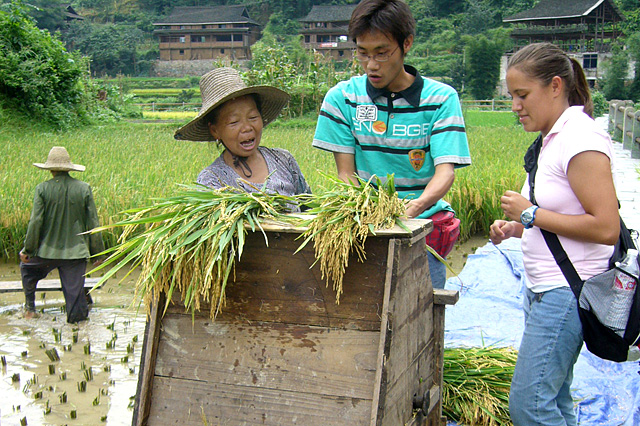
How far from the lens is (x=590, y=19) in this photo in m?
43.6

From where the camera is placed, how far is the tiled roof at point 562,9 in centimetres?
4228

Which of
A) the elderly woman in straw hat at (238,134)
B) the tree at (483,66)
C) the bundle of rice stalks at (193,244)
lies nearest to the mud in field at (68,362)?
the elderly woman in straw hat at (238,134)

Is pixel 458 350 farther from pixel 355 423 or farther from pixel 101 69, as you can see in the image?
pixel 101 69

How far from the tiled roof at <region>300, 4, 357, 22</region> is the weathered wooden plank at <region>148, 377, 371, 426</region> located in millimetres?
56439

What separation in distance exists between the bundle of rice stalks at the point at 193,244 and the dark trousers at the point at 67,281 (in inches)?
118

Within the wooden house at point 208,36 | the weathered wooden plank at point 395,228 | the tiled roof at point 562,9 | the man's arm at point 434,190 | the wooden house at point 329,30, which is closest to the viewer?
the weathered wooden plank at point 395,228

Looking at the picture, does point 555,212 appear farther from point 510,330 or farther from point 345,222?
point 510,330

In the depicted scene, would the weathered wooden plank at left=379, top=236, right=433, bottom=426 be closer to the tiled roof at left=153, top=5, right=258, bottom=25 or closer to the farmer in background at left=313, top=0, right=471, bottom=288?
the farmer in background at left=313, top=0, right=471, bottom=288

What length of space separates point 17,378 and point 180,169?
474cm

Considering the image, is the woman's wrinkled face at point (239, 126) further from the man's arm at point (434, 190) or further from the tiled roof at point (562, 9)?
the tiled roof at point (562, 9)

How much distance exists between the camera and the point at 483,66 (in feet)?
132

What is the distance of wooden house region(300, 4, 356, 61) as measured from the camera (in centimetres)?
5547

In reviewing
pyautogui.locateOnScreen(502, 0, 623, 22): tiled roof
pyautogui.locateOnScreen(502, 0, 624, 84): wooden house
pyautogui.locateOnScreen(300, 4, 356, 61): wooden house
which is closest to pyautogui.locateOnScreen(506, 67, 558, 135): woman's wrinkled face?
pyautogui.locateOnScreen(502, 0, 624, 84): wooden house

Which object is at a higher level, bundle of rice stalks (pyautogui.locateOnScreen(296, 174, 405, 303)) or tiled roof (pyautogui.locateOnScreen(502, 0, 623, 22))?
tiled roof (pyautogui.locateOnScreen(502, 0, 623, 22))
